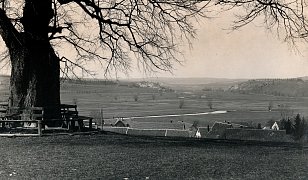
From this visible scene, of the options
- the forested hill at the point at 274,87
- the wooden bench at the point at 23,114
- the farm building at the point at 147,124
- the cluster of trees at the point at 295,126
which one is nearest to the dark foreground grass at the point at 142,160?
the wooden bench at the point at 23,114

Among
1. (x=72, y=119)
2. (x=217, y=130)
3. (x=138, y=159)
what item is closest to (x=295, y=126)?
(x=217, y=130)

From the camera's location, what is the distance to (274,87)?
5644 centimetres

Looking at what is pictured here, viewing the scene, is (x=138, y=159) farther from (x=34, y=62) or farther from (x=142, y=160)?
(x=34, y=62)

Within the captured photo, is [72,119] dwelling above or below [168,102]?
above

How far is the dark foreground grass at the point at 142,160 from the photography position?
1115cm

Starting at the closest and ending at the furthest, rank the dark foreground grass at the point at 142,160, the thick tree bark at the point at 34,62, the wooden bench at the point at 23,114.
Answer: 1. the dark foreground grass at the point at 142,160
2. the wooden bench at the point at 23,114
3. the thick tree bark at the point at 34,62

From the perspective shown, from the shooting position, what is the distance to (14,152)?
14828mm

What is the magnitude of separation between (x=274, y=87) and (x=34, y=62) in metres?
38.5

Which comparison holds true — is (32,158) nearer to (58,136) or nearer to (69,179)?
(69,179)

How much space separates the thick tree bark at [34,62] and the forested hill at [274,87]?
29891 millimetres

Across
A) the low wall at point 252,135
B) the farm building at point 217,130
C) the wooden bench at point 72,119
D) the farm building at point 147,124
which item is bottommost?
the farm building at point 147,124

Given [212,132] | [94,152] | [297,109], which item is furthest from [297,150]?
[297,109]

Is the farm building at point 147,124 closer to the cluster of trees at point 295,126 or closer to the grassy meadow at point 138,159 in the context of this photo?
the cluster of trees at point 295,126

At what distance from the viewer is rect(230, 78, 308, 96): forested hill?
1969 inches
